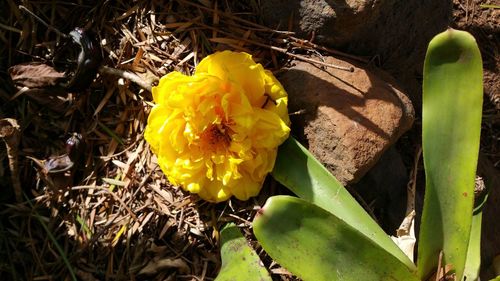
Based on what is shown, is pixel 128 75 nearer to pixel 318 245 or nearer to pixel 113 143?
pixel 113 143

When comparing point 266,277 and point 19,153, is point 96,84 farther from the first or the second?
point 266,277

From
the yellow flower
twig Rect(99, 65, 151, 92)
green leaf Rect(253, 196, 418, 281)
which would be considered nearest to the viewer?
green leaf Rect(253, 196, 418, 281)

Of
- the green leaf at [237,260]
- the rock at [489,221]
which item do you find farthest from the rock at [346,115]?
the rock at [489,221]

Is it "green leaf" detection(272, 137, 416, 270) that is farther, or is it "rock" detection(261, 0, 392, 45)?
"rock" detection(261, 0, 392, 45)

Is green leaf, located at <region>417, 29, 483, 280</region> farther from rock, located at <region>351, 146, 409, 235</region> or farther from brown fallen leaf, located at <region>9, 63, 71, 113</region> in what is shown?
brown fallen leaf, located at <region>9, 63, 71, 113</region>

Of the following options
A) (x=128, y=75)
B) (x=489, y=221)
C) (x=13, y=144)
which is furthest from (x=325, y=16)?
(x=13, y=144)

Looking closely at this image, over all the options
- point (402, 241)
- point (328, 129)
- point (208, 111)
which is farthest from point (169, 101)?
point (402, 241)

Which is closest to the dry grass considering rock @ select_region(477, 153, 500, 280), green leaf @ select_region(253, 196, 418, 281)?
green leaf @ select_region(253, 196, 418, 281)
